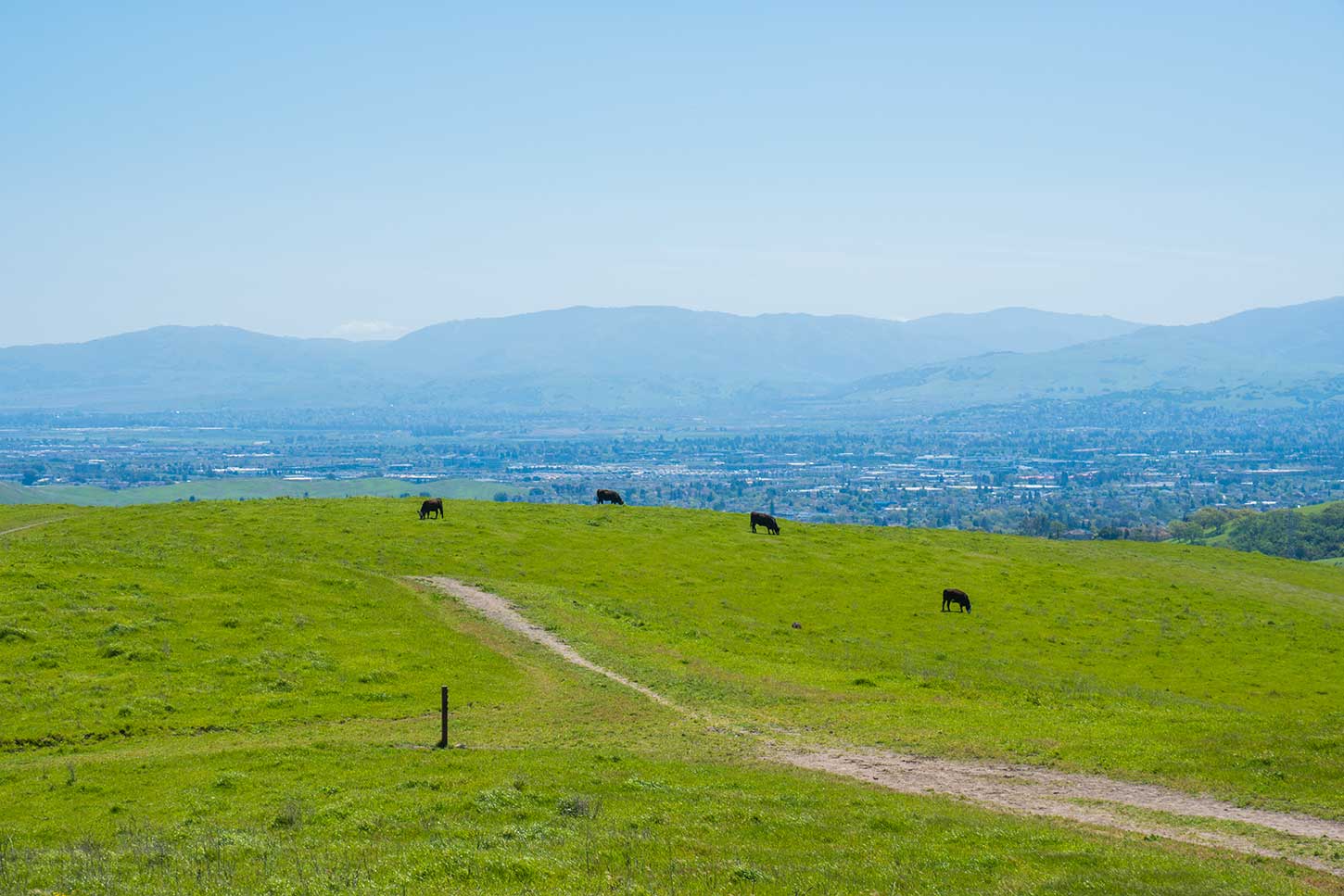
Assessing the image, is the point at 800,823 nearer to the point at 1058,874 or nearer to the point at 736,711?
the point at 1058,874

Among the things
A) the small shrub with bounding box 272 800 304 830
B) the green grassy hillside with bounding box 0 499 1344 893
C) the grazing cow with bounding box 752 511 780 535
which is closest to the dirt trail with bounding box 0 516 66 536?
the green grassy hillside with bounding box 0 499 1344 893

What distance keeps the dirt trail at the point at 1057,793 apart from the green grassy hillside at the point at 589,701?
3.56 feet

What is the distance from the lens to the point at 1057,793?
83.3ft

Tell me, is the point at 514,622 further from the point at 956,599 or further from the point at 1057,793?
the point at 1057,793

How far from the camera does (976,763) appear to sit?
28281 millimetres

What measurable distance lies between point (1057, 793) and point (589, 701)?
15.5 metres

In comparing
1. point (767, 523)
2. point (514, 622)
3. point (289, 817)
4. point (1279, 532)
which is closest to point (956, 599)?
point (767, 523)

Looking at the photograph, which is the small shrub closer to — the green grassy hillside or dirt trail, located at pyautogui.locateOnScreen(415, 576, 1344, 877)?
the green grassy hillside

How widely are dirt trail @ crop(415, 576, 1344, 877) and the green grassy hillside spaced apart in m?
1.08

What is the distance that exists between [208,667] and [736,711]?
18.2 meters

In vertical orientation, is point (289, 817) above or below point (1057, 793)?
above

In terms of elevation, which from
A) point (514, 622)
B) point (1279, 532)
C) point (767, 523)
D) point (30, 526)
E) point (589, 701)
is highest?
point (30, 526)

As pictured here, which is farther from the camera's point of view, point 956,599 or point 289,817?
point 956,599

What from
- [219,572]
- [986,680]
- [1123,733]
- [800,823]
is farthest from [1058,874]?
[219,572]
